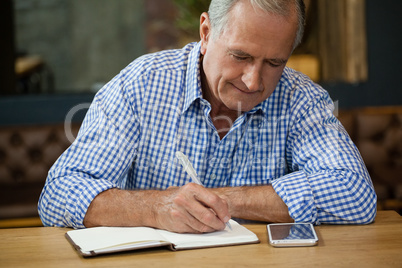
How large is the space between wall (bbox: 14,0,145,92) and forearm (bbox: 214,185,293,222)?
2683mm

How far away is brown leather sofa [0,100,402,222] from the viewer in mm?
3521

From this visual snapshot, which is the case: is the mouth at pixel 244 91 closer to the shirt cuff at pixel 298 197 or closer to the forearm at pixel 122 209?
the shirt cuff at pixel 298 197

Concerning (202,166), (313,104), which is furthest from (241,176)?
(313,104)

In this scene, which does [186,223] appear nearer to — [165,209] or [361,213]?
[165,209]

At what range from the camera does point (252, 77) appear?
1.62 meters

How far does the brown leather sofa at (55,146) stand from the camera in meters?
3.52

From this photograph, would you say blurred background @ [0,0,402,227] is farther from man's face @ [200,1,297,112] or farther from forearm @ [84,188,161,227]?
forearm @ [84,188,161,227]

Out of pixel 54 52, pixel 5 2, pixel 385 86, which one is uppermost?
pixel 5 2

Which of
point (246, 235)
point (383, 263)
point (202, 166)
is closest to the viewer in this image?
point (383, 263)

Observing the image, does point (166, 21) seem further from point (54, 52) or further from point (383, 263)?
point (383, 263)

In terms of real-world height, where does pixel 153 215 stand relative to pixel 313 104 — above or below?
below

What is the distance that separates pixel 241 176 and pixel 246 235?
0.56 metres

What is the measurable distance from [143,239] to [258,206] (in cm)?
39

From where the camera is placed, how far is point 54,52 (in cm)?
400
